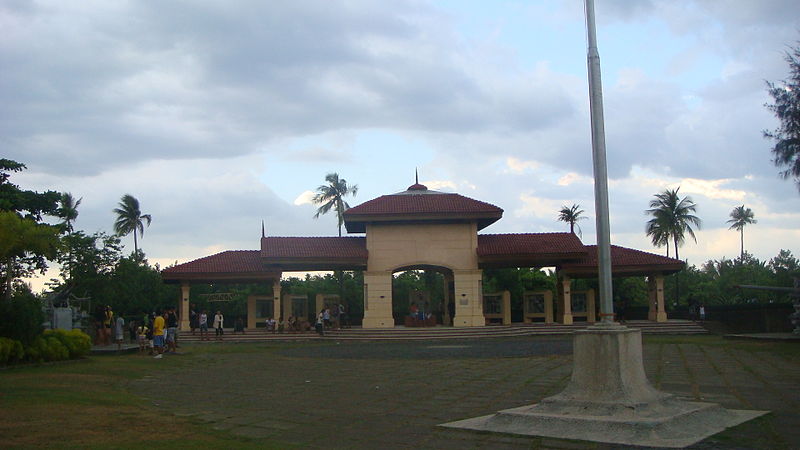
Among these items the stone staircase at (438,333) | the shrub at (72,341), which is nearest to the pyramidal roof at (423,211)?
the stone staircase at (438,333)

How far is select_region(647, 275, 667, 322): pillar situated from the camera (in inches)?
1486

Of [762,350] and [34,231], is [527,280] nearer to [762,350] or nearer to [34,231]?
[762,350]

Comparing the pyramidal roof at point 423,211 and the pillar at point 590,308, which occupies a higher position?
the pyramidal roof at point 423,211

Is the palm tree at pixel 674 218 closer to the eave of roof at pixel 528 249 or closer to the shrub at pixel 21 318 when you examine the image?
the eave of roof at pixel 528 249

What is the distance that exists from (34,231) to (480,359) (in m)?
11.1

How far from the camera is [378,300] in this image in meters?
37.6

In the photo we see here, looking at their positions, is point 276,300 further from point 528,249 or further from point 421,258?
point 528,249

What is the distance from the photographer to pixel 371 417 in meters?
9.30

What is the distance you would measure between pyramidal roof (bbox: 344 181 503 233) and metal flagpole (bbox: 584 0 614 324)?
27.1 metres

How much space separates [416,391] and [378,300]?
25.8 meters

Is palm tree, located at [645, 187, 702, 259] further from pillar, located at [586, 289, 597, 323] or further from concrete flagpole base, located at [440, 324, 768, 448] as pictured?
concrete flagpole base, located at [440, 324, 768, 448]

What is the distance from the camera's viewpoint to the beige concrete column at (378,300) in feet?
123

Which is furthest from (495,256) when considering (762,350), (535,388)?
(535,388)

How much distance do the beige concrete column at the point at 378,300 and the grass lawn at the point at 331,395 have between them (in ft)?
57.9
